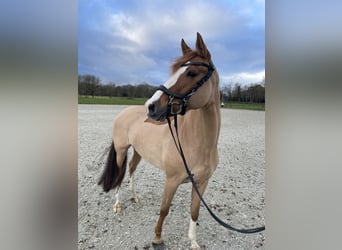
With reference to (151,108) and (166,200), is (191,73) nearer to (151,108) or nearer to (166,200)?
(151,108)

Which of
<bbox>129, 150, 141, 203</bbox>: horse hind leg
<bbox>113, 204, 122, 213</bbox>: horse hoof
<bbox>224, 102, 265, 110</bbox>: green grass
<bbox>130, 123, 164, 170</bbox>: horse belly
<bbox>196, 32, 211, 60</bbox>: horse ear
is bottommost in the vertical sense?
<bbox>113, 204, 122, 213</bbox>: horse hoof

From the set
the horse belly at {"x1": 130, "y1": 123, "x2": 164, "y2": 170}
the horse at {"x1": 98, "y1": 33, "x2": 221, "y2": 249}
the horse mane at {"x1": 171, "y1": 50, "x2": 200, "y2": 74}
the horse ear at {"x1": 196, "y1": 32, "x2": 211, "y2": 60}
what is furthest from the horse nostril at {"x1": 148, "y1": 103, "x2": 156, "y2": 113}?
the horse belly at {"x1": 130, "y1": 123, "x2": 164, "y2": 170}

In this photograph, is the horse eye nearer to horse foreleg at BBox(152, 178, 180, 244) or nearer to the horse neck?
the horse neck

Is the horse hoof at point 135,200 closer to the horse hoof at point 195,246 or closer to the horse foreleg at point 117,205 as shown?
the horse foreleg at point 117,205

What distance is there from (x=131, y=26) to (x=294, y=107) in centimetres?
64

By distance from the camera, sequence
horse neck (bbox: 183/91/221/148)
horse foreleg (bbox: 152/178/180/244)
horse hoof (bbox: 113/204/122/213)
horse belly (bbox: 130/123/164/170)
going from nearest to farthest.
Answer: horse neck (bbox: 183/91/221/148) → horse foreleg (bbox: 152/178/180/244) → horse belly (bbox: 130/123/164/170) → horse hoof (bbox: 113/204/122/213)

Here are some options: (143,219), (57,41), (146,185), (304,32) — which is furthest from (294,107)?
(146,185)

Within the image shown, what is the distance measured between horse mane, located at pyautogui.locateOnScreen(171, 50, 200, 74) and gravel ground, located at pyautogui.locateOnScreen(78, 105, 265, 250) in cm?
29

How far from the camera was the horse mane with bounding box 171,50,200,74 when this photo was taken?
2.44 feet

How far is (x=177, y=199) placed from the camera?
151cm

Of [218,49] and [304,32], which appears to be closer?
[304,32]

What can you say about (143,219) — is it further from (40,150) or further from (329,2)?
(329,2)

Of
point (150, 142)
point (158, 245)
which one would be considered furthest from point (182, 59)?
point (158, 245)

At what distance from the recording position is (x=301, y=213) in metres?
0.34
